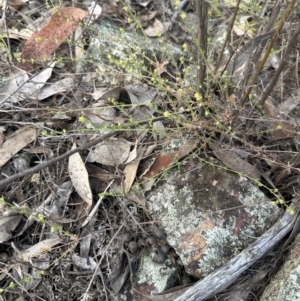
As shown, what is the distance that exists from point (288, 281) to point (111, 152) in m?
0.76

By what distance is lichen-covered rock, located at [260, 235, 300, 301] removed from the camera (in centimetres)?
127

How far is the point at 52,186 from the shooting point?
5.17 feet

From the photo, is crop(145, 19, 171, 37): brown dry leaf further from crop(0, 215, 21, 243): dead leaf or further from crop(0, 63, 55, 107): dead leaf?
crop(0, 215, 21, 243): dead leaf

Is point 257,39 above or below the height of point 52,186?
above

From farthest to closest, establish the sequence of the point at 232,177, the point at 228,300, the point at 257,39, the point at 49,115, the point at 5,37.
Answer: the point at 5,37
the point at 49,115
the point at 232,177
the point at 228,300
the point at 257,39

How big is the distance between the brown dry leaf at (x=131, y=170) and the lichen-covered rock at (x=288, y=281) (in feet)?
1.92

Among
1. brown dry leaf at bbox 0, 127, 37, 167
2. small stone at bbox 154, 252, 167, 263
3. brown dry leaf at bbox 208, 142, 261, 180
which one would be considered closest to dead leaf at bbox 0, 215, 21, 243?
brown dry leaf at bbox 0, 127, 37, 167

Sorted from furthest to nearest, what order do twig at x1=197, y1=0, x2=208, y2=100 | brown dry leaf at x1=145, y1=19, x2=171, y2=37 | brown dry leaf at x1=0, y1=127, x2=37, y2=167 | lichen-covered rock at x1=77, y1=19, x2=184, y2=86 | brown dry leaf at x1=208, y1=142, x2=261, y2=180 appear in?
brown dry leaf at x1=145, y1=19, x2=171, y2=37, lichen-covered rock at x1=77, y1=19, x2=184, y2=86, brown dry leaf at x1=0, y1=127, x2=37, y2=167, brown dry leaf at x1=208, y1=142, x2=261, y2=180, twig at x1=197, y1=0, x2=208, y2=100

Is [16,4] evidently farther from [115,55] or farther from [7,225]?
[7,225]

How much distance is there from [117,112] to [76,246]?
0.56 m

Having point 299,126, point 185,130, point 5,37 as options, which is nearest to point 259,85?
point 299,126

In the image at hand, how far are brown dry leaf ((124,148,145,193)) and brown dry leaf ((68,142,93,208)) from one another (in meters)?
0.14

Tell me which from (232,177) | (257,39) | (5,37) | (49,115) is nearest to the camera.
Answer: (257,39)

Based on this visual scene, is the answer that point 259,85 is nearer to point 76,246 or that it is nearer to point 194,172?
point 194,172
